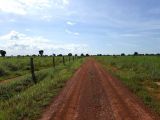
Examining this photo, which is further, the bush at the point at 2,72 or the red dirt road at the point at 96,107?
the bush at the point at 2,72

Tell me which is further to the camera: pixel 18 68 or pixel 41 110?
pixel 18 68

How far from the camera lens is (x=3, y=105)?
40.9 ft

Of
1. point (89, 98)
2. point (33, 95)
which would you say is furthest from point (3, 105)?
point (89, 98)

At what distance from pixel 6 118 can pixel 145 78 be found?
16399 millimetres

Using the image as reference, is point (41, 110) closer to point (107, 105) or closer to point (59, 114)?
point (59, 114)

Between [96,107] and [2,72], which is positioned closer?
[96,107]

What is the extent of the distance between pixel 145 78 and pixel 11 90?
11.5 meters

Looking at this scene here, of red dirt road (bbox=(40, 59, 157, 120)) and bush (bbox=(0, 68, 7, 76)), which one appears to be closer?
red dirt road (bbox=(40, 59, 157, 120))

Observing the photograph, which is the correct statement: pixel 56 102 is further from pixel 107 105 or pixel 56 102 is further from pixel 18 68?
pixel 18 68

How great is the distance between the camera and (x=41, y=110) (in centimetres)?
1101

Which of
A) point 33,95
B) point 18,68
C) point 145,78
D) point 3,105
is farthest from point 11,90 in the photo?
point 18,68

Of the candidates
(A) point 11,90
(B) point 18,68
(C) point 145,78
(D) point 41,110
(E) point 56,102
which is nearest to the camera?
(D) point 41,110

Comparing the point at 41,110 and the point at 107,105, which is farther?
the point at 107,105

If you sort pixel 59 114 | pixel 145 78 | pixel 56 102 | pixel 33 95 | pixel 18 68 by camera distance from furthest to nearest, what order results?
pixel 18 68 → pixel 145 78 → pixel 33 95 → pixel 56 102 → pixel 59 114
